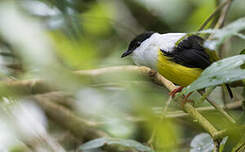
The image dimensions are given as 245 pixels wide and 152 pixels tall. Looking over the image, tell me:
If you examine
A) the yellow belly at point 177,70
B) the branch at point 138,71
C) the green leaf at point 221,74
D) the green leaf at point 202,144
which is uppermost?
the green leaf at point 221,74

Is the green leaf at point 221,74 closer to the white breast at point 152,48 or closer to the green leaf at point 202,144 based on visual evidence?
the green leaf at point 202,144

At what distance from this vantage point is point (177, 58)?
2264 millimetres

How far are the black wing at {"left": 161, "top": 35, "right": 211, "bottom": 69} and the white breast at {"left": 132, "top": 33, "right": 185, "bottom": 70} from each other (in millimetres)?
49

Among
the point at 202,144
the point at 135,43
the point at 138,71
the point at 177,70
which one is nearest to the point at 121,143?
the point at 202,144

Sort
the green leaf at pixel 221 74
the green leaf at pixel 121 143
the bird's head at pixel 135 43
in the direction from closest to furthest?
the green leaf at pixel 221 74
the green leaf at pixel 121 143
the bird's head at pixel 135 43

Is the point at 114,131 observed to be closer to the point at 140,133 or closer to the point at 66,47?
the point at 140,133

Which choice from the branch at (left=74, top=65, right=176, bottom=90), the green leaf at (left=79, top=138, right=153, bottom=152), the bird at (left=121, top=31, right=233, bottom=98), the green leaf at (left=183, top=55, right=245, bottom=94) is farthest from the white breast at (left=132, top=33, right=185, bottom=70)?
the green leaf at (left=183, top=55, right=245, bottom=94)

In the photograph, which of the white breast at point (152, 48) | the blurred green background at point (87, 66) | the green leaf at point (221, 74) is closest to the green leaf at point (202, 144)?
the blurred green background at point (87, 66)

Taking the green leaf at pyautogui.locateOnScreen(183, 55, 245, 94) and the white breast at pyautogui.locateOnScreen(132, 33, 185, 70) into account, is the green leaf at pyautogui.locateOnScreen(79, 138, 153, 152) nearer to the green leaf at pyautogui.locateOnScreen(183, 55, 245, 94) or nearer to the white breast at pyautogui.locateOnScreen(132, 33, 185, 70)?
the green leaf at pyautogui.locateOnScreen(183, 55, 245, 94)

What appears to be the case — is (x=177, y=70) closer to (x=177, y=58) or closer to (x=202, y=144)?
(x=177, y=58)

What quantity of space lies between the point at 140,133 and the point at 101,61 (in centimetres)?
81

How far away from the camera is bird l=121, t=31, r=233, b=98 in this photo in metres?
2.24

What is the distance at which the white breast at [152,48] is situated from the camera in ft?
7.47

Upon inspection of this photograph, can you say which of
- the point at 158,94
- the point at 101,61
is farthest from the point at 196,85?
the point at 101,61
